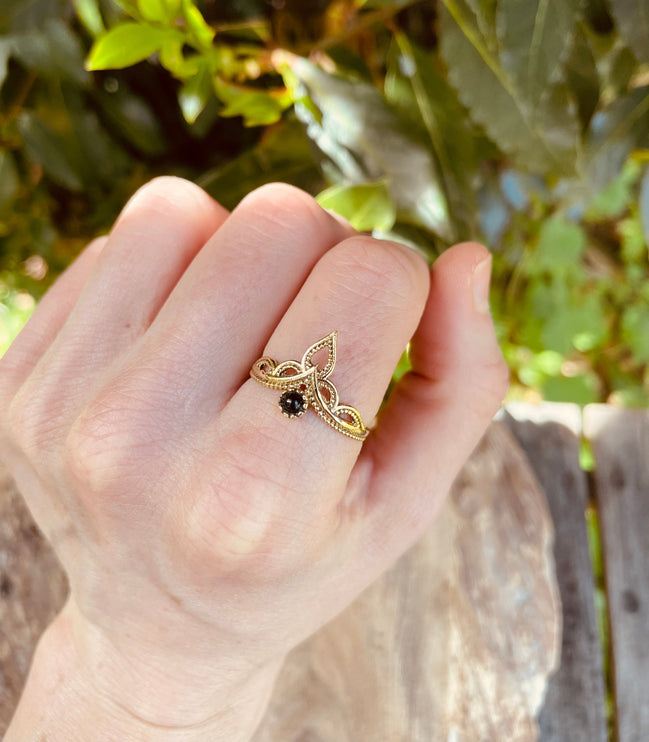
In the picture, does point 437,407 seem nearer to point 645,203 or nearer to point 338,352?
point 338,352

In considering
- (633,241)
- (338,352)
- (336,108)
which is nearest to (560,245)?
(633,241)

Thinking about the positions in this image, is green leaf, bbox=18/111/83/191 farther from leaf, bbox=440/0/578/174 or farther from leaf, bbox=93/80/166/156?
leaf, bbox=440/0/578/174

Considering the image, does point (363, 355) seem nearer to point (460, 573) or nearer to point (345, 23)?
point (345, 23)

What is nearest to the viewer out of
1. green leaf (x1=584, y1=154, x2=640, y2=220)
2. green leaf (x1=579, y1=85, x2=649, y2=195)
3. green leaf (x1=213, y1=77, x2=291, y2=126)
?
green leaf (x1=213, y1=77, x2=291, y2=126)

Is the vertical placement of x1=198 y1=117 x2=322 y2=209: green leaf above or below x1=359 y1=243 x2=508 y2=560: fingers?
above

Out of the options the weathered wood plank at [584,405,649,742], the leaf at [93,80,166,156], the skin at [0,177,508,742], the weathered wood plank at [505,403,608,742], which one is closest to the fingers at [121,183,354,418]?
the skin at [0,177,508,742]

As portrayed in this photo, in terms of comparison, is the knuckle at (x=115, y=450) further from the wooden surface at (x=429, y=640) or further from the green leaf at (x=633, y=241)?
the green leaf at (x=633, y=241)

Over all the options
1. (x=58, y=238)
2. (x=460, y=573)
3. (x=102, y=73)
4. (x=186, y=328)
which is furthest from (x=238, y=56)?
(x=460, y=573)
